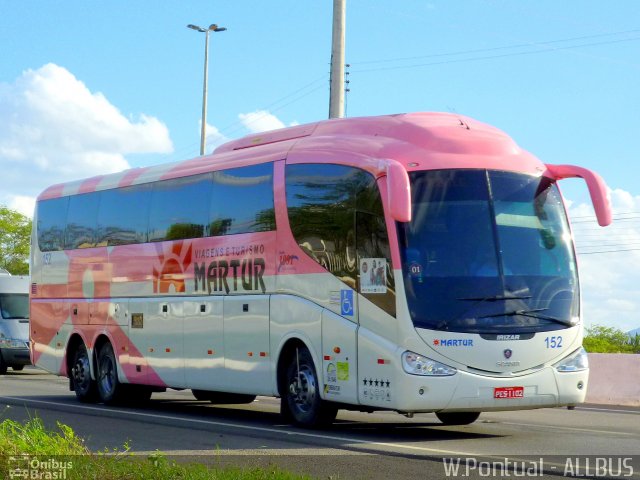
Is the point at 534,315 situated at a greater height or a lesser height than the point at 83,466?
greater

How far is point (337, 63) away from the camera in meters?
26.0

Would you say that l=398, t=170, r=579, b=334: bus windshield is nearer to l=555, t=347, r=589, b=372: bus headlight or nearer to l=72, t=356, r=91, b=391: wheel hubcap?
l=555, t=347, r=589, b=372: bus headlight

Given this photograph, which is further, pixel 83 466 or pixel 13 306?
pixel 13 306

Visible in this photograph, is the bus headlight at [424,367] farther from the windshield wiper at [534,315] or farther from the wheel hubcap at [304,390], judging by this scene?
the wheel hubcap at [304,390]

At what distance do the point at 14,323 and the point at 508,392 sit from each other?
2186 cm

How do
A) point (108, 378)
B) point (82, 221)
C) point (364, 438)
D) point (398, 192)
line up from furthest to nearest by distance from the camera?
point (82, 221)
point (108, 378)
point (364, 438)
point (398, 192)

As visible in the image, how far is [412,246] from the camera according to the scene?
46.8ft

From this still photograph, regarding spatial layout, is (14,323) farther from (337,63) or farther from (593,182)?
(593,182)

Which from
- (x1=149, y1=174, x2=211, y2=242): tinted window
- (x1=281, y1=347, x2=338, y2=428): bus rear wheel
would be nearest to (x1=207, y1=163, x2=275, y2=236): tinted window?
(x1=149, y1=174, x2=211, y2=242): tinted window

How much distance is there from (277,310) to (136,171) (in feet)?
19.4

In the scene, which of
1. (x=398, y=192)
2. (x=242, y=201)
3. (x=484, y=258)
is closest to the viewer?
(x=398, y=192)

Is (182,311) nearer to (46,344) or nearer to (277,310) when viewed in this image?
A: (277,310)

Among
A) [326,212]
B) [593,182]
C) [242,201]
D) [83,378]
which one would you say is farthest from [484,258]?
[83,378]

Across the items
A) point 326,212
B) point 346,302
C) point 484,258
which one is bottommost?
point 346,302
